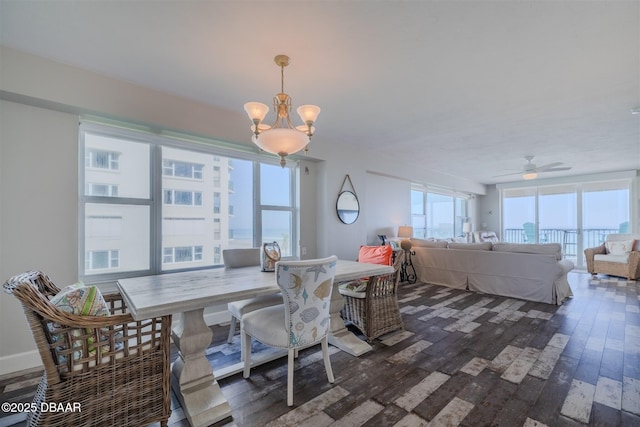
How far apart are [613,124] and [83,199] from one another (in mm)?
6293

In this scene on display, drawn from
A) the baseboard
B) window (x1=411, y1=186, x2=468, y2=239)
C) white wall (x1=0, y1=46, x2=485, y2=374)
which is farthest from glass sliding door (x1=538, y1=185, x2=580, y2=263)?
the baseboard

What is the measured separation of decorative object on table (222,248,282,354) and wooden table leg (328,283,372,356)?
522 millimetres

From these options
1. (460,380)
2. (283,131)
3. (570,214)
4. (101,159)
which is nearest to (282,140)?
(283,131)

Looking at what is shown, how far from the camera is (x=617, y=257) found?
5820mm

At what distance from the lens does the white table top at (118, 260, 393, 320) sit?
1561 mm

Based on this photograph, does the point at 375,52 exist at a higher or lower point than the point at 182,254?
higher

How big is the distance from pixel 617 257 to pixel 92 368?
27.6 ft

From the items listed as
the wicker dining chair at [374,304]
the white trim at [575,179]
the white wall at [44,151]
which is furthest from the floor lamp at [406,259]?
the white trim at [575,179]

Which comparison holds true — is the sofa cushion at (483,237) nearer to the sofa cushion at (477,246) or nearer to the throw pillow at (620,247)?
the throw pillow at (620,247)

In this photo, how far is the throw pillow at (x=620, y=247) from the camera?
584cm

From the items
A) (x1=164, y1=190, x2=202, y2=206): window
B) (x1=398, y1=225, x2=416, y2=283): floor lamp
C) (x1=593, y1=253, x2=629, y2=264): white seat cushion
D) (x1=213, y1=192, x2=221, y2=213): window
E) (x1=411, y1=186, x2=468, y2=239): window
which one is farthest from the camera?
(x1=411, y1=186, x2=468, y2=239): window

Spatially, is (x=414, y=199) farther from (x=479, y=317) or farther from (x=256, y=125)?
(x=256, y=125)

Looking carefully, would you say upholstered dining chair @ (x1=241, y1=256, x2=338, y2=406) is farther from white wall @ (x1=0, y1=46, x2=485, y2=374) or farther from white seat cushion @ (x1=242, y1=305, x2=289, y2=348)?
white wall @ (x1=0, y1=46, x2=485, y2=374)

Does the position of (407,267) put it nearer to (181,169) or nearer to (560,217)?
(181,169)
